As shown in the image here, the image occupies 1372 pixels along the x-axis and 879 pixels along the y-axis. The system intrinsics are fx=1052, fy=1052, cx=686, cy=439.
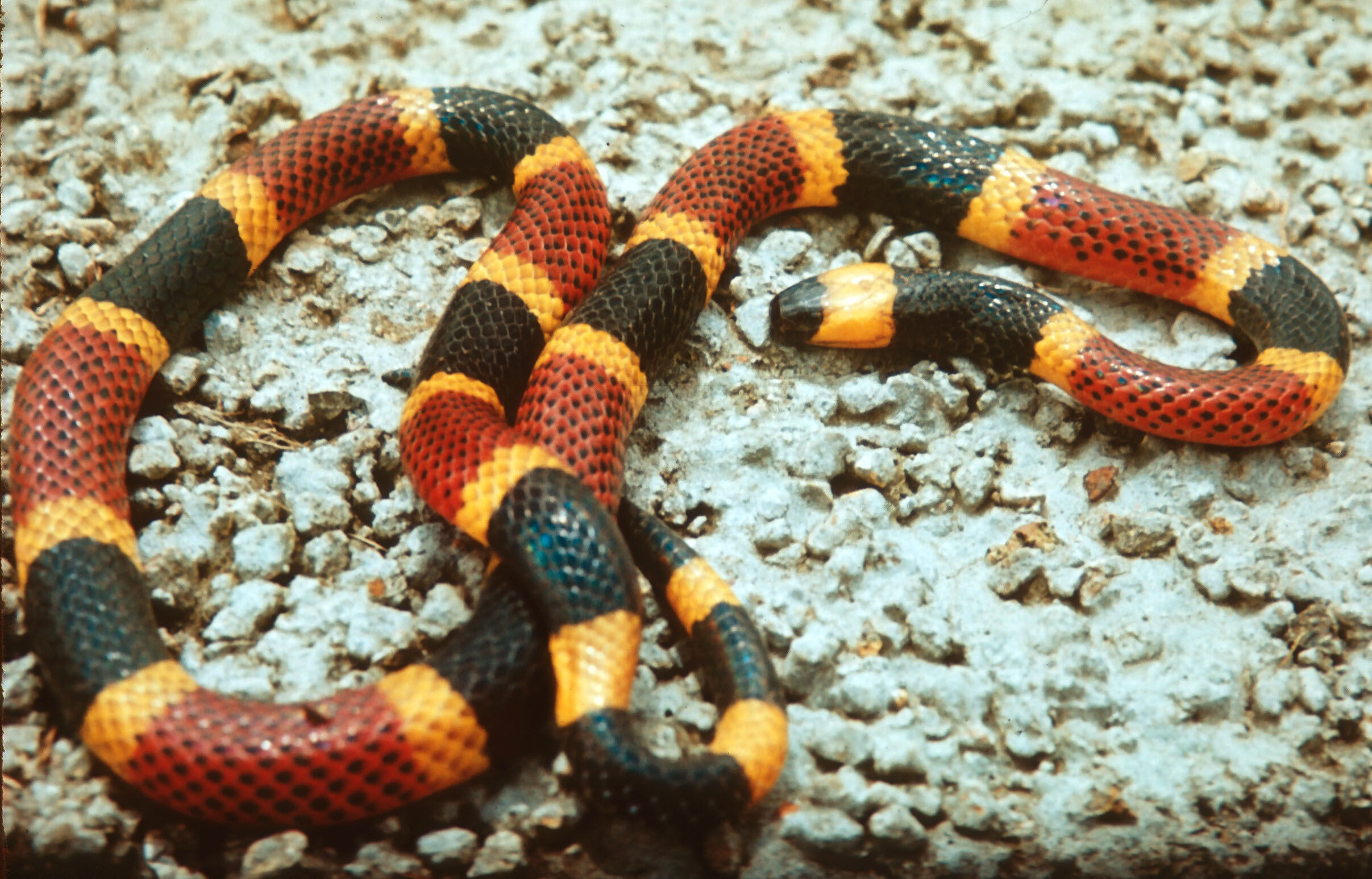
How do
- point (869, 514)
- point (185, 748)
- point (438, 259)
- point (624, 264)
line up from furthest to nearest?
point (438, 259)
point (624, 264)
point (869, 514)
point (185, 748)

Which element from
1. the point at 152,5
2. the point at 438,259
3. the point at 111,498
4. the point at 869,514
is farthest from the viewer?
the point at 152,5

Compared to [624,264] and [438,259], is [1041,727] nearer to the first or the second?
[624,264]

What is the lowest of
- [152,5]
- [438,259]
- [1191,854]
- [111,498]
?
[1191,854]

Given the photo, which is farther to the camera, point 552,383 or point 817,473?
point 817,473

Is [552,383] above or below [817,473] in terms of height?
above

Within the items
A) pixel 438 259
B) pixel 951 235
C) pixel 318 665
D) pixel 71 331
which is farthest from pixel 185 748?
pixel 951 235
